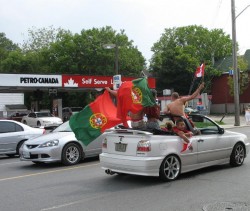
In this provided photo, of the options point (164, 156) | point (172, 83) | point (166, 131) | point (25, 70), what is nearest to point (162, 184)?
point (164, 156)

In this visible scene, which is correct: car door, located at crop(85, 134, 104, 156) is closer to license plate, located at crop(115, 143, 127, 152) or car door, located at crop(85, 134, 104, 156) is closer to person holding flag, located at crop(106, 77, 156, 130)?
person holding flag, located at crop(106, 77, 156, 130)

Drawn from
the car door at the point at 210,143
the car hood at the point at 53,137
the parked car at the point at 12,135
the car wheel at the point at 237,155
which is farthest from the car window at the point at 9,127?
the car wheel at the point at 237,155

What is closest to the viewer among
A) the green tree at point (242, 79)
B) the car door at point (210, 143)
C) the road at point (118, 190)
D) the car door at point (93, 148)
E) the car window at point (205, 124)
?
the road at point (118, 190)

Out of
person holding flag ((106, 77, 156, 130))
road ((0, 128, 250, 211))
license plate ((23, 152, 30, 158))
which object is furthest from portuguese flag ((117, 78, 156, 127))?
license plate ((23, 152, 30, 158))

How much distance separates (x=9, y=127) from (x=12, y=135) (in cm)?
38

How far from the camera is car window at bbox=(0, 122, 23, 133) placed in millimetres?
14477

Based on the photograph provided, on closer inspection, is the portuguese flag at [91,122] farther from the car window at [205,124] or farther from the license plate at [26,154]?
the license plate at [26,154]

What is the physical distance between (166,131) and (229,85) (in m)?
50.6

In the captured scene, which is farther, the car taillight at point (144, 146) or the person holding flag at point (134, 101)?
the person holding flag at point (134, 101)

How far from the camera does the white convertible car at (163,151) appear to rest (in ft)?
26.5

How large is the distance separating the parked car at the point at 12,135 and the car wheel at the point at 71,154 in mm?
3699

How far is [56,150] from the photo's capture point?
1114 centimetres

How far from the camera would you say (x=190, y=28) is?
219 ft

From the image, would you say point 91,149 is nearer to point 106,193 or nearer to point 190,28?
point 106,193
